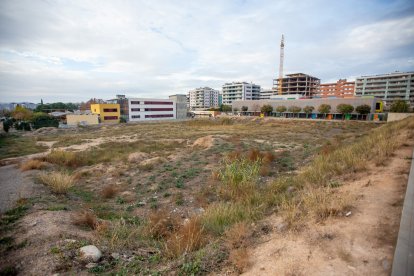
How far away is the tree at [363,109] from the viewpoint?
56656mm

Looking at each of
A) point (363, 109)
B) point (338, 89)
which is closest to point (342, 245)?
→ point (363, 109)

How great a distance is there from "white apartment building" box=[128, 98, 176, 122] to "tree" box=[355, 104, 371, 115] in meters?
63.3

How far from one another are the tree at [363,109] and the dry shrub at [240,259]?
68557mm

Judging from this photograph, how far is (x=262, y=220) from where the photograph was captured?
552 cm

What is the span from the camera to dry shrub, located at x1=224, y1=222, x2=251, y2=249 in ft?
14.3

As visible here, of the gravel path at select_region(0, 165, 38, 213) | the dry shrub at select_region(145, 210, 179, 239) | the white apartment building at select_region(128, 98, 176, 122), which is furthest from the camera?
the white apartment building at select_region(128, 98, 176, 122)

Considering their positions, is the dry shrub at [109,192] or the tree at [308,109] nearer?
the dry shrub at [109,192]

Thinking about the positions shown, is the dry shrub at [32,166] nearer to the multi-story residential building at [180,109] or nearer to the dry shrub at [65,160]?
the dry shrub at [65,160]

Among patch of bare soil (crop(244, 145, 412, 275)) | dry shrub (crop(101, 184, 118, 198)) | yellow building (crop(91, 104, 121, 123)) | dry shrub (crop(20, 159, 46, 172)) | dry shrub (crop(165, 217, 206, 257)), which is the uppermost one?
yellow building (crop(91, 104, 121, 123))

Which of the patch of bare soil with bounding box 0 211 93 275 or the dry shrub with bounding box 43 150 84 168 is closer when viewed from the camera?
the patch of bare soil with bounding box 0 211 93 275

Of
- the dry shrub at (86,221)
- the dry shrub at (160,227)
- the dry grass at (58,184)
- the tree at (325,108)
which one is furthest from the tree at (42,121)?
the tree at (325,108)

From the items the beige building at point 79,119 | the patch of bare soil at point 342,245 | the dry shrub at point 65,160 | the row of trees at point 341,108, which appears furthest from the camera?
the beige building at point 79,119

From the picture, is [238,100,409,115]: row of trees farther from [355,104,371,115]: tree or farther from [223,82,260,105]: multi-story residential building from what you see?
[223,82,260,105]: multi-story residential building

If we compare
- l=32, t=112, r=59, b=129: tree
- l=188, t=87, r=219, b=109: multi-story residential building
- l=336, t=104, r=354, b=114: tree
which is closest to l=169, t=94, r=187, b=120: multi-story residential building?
l=32, t=112, r=59, b=129: tree
